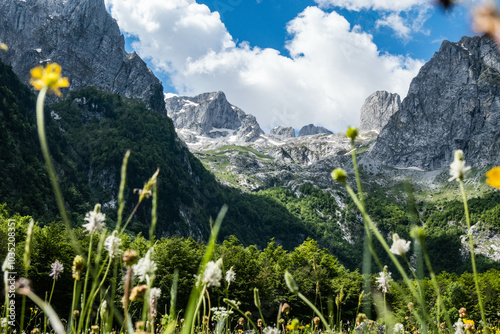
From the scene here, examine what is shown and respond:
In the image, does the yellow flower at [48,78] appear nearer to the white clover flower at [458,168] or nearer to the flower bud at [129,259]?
the flower bud at [129,259]

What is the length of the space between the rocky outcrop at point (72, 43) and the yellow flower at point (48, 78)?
18887 centimetres

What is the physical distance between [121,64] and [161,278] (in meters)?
194

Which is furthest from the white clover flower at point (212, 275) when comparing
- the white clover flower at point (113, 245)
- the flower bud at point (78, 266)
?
the flower bud at point (78, 266)

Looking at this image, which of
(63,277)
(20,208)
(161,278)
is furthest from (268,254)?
(20,208)

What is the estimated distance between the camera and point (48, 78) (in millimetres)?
1136

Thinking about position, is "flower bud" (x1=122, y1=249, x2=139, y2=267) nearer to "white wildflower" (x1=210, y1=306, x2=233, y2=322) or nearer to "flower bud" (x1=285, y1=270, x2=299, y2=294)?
"flower bud" (x1=285, y1=270, x2=299, y2=294)

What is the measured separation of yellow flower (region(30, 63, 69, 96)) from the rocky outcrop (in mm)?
188872

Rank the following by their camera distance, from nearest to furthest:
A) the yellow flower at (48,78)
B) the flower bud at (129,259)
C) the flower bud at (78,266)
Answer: the yellow flower at (48,78), the flower bud at (129,259), the flower bud at (78,266)

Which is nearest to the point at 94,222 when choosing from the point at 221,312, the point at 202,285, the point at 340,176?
the point at 202,285

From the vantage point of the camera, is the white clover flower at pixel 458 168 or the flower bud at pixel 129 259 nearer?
the white clover flower at pixel 458 168

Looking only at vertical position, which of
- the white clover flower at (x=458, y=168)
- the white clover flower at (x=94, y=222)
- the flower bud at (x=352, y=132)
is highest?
the flower bud at (x=352, y=132)

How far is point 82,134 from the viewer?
5709 inches

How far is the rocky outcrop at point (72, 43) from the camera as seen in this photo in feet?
531

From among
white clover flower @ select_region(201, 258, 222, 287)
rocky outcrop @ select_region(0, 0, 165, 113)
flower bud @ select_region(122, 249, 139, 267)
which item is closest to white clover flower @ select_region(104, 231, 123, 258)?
flower bud @ select_region(122, 249, 139, 267)
